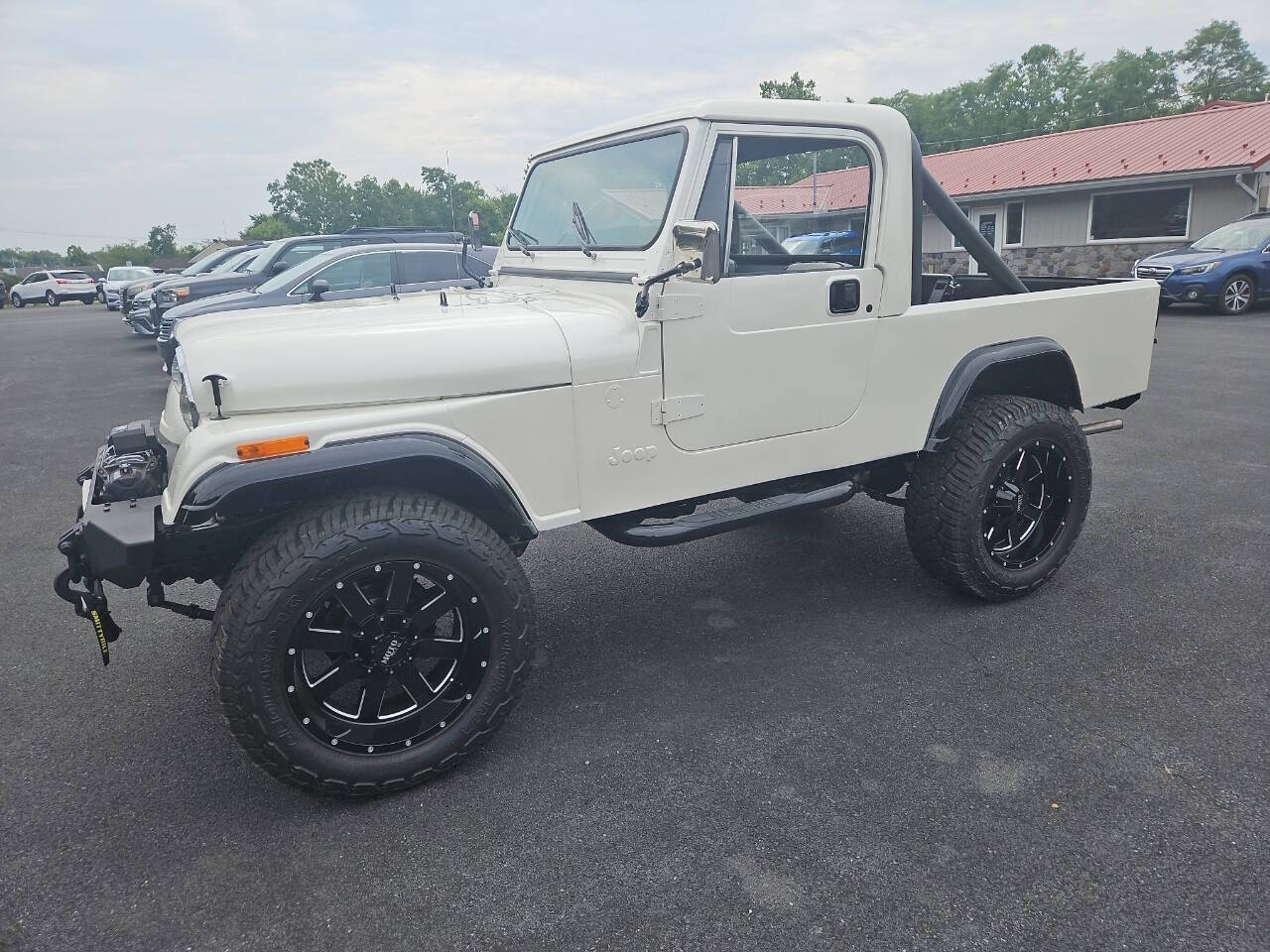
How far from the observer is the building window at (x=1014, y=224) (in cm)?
2336

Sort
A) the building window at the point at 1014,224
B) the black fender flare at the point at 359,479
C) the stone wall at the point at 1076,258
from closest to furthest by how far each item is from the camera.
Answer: the black fender flare at the point at 359,479
the stone wall at the point at 1076,258
the building window at the point at 1014,224

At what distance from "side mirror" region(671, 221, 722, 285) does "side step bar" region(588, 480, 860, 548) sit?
93 cm

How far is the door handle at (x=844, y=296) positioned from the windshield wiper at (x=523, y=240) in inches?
55.9

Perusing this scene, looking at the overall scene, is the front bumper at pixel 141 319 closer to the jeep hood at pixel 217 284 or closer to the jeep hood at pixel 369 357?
the jeep hood at pixel 217 284

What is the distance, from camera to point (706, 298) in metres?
3.09

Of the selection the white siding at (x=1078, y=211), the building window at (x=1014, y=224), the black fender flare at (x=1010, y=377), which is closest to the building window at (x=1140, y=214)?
the white siding at (x=1078, y=211)

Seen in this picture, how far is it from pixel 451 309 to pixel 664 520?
120 centimetres

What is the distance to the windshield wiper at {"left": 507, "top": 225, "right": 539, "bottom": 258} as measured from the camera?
157 inches

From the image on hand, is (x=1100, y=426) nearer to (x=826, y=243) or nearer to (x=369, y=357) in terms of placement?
(x=826, y=243)

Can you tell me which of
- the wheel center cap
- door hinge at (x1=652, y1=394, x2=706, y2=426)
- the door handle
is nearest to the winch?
the wheel center cap

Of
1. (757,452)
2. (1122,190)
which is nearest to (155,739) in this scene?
(757,452)

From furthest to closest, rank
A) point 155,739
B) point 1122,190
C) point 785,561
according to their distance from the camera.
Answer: point 1122,190 < point 785,561 < point 155,739

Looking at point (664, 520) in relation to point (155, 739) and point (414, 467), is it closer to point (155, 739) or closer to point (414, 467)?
point (414, 467)

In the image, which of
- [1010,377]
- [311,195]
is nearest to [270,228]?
[311,195]
